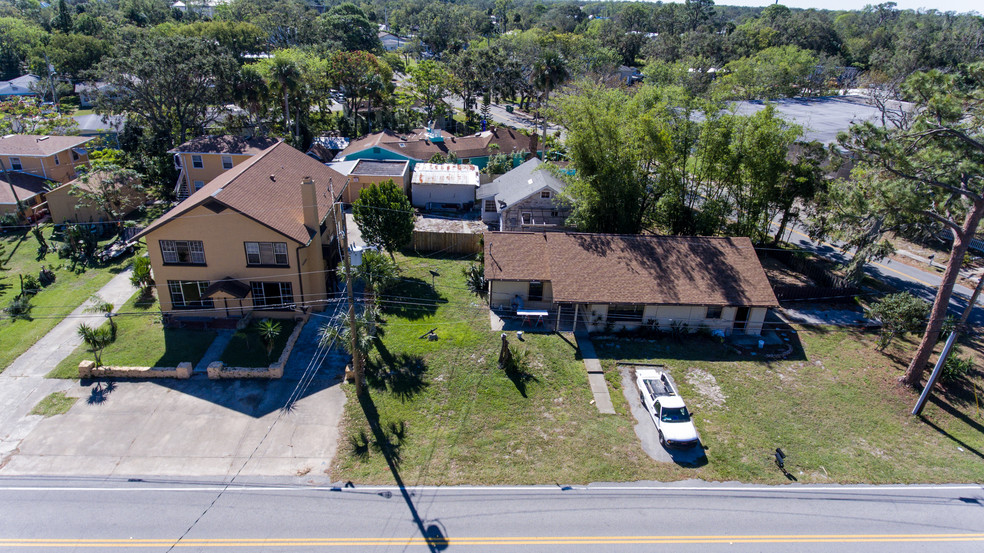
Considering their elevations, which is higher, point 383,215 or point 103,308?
point 383,215

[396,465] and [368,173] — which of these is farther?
[368,173]

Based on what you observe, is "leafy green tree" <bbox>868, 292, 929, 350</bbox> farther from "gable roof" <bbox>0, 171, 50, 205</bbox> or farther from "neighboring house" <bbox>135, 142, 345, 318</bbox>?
"gable roof" <bbox>0, 171, 50, 205</bbox>

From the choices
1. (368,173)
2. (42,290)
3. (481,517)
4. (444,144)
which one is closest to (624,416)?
(481,517)

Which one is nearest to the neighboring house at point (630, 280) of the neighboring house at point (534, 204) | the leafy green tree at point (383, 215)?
the leafy green tree at point (383, 215)

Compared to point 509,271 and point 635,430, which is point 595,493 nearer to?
point 635,430

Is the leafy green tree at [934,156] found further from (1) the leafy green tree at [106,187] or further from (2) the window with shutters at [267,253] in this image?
(1) the leafy green tree at [106,187]

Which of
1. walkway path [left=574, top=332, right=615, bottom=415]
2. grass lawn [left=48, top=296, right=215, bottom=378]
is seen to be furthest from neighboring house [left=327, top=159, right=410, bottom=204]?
walkway path [left=574, top=332, right=615, bottom=415]

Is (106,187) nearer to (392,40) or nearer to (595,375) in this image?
(595,375)
